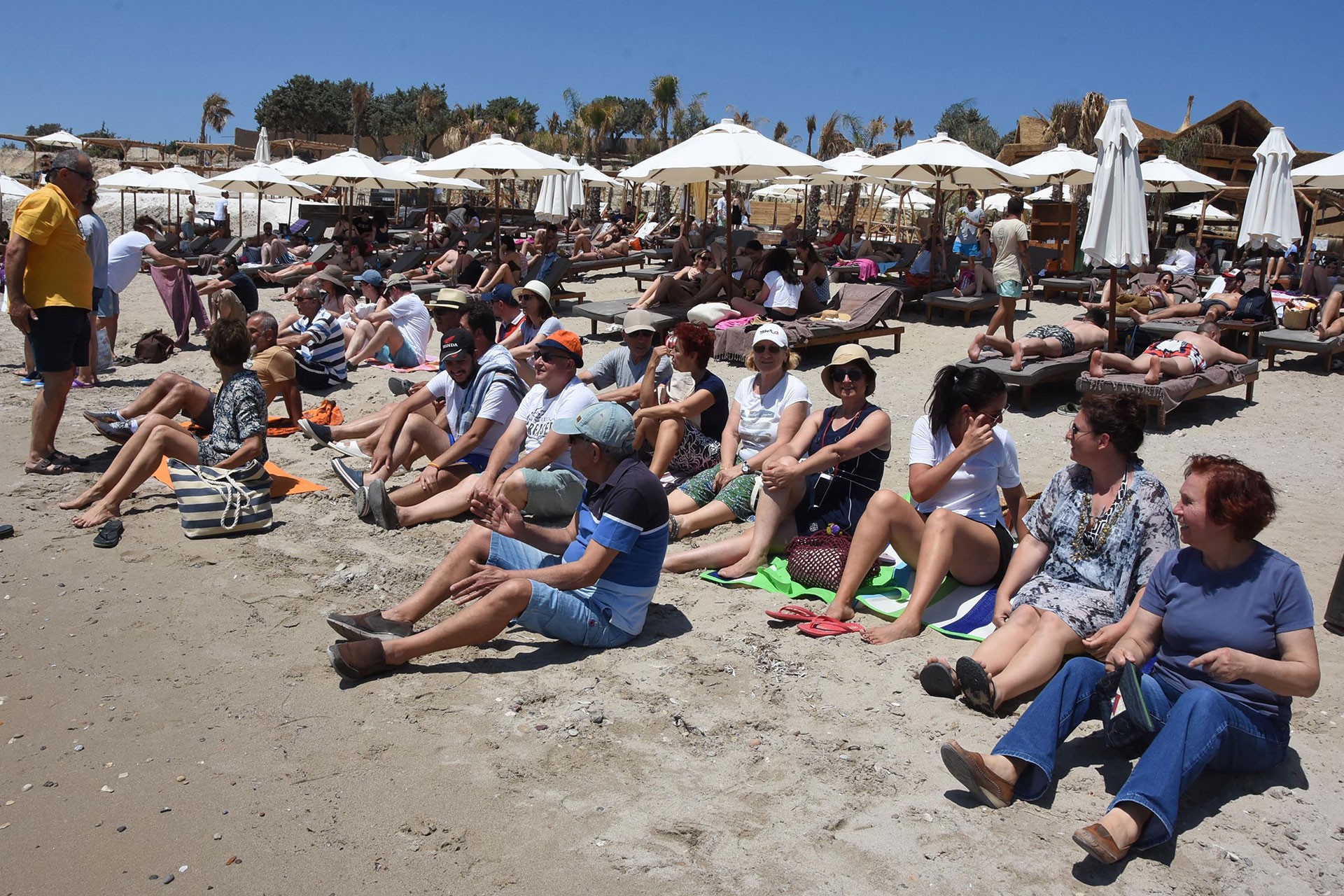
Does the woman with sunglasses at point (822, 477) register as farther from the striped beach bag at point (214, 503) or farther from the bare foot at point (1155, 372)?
the bare foot at point (1155, 372)

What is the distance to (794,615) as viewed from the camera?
434cm

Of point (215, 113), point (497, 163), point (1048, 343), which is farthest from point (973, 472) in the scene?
point (215, 113)

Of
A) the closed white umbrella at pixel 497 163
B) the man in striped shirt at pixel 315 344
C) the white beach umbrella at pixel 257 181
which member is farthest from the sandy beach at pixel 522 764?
the white beach umbrella at pixel 257 181

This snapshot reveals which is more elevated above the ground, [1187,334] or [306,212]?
[306,212]

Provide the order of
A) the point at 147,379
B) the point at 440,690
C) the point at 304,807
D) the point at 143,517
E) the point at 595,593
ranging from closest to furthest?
the point at 304,807 < the point at 440,690 < the point at 595,593 < the point at 143,517 < the point at 147,379

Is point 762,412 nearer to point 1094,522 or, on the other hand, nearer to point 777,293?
point 1094,522

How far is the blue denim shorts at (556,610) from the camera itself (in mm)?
3846

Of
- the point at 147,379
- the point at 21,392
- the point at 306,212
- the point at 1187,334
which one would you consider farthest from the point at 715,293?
the point at 306,212

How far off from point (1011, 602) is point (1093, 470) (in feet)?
1.95

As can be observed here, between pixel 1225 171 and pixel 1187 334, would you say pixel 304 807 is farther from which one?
pixel 1225 171

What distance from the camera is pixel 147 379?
9695 mm

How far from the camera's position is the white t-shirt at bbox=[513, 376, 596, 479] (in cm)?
564

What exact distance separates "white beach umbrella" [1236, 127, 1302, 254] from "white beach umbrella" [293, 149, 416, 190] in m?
14.6

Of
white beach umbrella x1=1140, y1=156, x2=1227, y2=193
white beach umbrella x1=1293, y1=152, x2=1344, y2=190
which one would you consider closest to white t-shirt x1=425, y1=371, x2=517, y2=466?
white beach umbrella x1=1293, y1=152, x2=1344, y2=190
